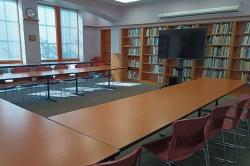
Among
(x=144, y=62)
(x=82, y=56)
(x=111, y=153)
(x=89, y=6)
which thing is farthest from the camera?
(x=82, y=56)

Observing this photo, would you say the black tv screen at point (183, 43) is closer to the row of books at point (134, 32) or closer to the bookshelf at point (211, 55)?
the bookshelf at point (211, 55)

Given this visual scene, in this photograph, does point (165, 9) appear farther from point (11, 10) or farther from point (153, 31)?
point (11, 10)

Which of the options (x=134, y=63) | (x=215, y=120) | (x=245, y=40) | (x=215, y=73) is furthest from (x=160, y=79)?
(x=215, y=120)

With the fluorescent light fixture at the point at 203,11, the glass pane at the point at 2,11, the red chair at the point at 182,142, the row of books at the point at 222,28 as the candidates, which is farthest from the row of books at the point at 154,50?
the red chair at the point at 182,142

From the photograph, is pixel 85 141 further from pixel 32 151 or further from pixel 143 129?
pixel 143 129

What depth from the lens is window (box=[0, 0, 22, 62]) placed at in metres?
7.15

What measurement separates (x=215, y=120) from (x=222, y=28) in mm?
4531

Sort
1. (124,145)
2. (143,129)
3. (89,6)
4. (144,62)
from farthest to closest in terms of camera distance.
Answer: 1. (144,62)
2. (89,6)
3. (143,129)
4. (124,145)

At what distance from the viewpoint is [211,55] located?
20.4ft

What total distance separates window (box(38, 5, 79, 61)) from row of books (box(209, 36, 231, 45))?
5.99m

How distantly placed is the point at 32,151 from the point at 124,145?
23.8 inches

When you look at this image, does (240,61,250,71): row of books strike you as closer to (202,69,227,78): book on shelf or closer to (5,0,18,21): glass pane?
(202,69,227,78): book on shelf

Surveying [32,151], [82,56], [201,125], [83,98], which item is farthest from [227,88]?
[82,56]

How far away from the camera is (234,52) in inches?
233
